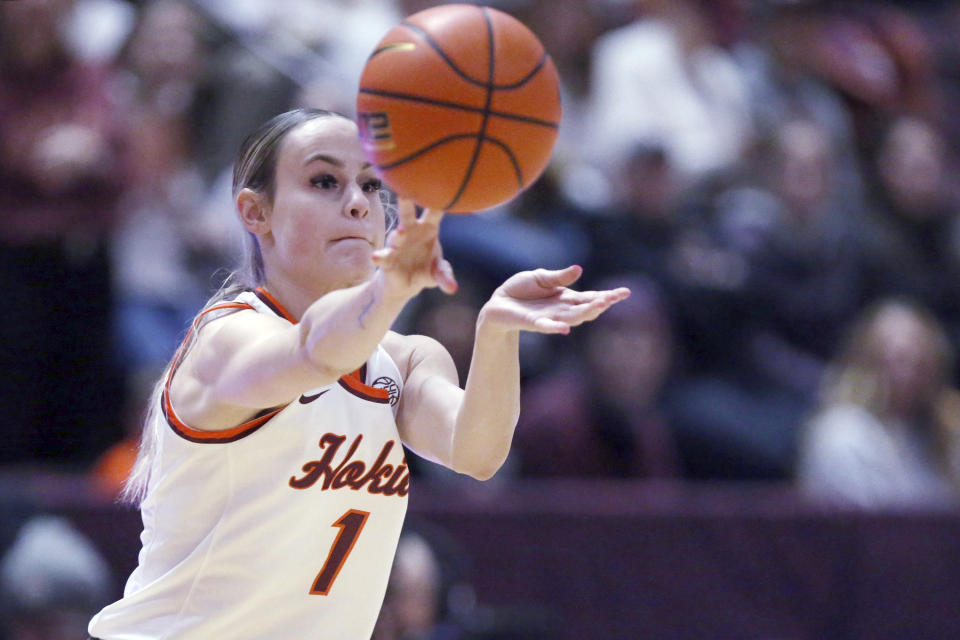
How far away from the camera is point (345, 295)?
3.36 m

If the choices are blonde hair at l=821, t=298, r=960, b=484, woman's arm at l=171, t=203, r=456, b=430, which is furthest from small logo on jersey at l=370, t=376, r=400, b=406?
blonde hair at l=821, t=298, r=960, b=484

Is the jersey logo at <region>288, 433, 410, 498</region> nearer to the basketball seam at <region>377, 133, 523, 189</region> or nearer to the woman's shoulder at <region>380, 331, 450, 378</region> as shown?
the woman's shoulder at <region>380, 331, 450, 378</region>

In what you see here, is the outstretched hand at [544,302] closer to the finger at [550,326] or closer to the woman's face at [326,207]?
the finger at [550,326]

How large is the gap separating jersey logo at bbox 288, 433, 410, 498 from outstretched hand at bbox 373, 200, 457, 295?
71 centimetres

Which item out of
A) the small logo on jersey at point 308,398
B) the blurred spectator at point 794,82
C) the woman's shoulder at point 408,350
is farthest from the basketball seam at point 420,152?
the blurred spectator at point 794,82

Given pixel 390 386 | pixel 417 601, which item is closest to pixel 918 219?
pixel 417 601

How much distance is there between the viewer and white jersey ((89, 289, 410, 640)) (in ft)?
12.4

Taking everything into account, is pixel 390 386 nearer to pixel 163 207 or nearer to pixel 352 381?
pixel 352 381

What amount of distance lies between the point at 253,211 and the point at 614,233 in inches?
206

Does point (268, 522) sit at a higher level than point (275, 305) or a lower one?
lower

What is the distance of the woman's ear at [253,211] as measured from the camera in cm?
399

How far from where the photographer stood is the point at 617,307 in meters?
8.33

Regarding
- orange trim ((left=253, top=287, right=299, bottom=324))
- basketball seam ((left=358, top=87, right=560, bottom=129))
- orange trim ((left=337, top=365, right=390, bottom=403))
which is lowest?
orange trim ((left=337, top=365, right=390, bottom=403))

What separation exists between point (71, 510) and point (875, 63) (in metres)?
7.54
